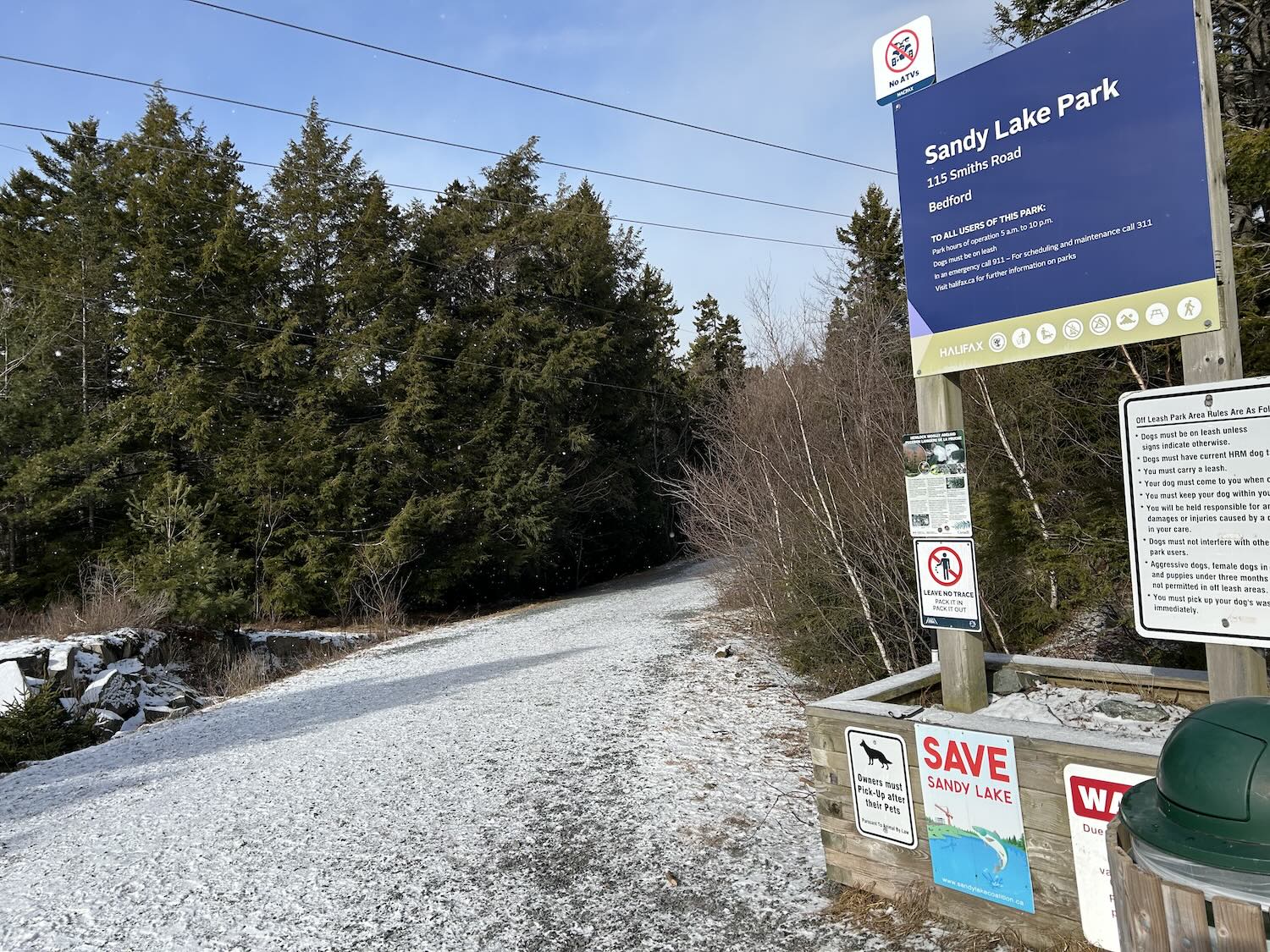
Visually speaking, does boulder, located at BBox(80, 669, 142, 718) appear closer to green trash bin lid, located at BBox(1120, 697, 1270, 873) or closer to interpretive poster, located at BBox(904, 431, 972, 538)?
interpretive poster, located at BBox(904, 431, 972, 538)

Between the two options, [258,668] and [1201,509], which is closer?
[1201,509]

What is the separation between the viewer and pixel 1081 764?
116 inches

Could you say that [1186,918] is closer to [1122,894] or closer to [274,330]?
[1122,894]

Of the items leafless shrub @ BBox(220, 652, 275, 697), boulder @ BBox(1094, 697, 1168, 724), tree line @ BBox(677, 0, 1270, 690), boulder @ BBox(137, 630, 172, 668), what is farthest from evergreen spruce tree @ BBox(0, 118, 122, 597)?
boulder @ BBox(1094, 697, 1168, 724)

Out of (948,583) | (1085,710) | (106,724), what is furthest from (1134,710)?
(106,724)

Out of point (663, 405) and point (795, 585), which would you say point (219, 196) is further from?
point (795, 585)

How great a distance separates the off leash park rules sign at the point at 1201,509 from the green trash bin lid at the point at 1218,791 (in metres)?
1.29

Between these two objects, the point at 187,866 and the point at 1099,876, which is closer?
the point at 1099,876

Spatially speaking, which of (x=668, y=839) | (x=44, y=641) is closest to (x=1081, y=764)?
(x=668, y=839)

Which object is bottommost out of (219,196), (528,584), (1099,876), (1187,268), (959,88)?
(528,584)

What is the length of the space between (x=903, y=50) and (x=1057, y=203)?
4.22 ft

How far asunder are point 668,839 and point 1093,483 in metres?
4.74

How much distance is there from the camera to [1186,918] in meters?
→ 1.57

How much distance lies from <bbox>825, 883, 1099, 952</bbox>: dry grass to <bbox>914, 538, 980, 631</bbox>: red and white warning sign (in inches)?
47.3
